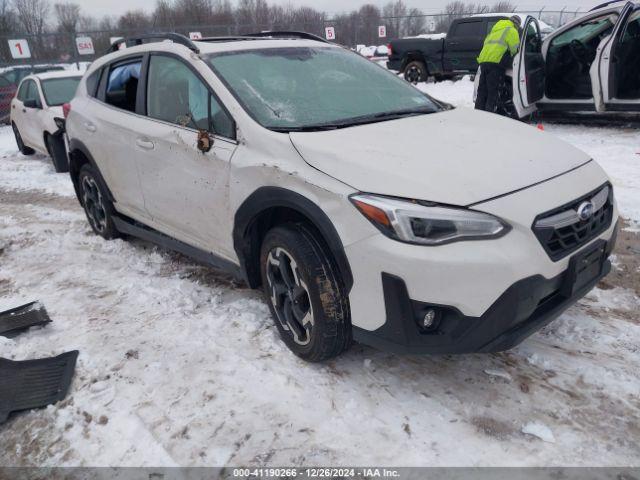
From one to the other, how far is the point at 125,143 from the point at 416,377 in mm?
2839

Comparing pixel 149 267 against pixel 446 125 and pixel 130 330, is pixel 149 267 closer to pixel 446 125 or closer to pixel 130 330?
pixel 130 330

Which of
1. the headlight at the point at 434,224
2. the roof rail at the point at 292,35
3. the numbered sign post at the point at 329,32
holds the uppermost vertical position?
the numbered sign post at the point at 329,32

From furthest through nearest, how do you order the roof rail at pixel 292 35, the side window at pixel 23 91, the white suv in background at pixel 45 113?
1. the side window at pixel 23 91
2. the white suv in background at pixel 45 113
3. the roof rail at pixel 292 35

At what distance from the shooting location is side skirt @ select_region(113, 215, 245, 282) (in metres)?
3.39

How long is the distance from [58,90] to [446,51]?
35.5 ft

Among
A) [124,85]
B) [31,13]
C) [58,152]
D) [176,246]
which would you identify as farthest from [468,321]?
[31,13]

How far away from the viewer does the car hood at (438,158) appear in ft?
7.68

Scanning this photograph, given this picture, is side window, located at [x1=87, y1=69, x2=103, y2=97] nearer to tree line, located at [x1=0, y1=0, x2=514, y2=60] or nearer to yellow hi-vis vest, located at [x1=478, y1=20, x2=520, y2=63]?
yellow hi-vis vest, located at [x1=478, y1=20, x2=520, y2=63]

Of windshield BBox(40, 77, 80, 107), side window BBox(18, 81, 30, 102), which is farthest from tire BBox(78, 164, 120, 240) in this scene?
side window BBox(18, 81, 30, 102)

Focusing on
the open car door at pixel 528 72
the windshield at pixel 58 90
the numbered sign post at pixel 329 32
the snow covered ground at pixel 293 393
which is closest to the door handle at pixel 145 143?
the snow covered ground at pixel 293 393

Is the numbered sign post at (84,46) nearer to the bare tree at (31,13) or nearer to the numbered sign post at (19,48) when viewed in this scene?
the numbered sign post at (19,48)

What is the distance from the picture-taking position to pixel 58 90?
922 centimetres

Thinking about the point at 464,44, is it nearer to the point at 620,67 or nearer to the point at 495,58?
the point at 495,58

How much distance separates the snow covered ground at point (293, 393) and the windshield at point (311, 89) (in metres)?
1.37
